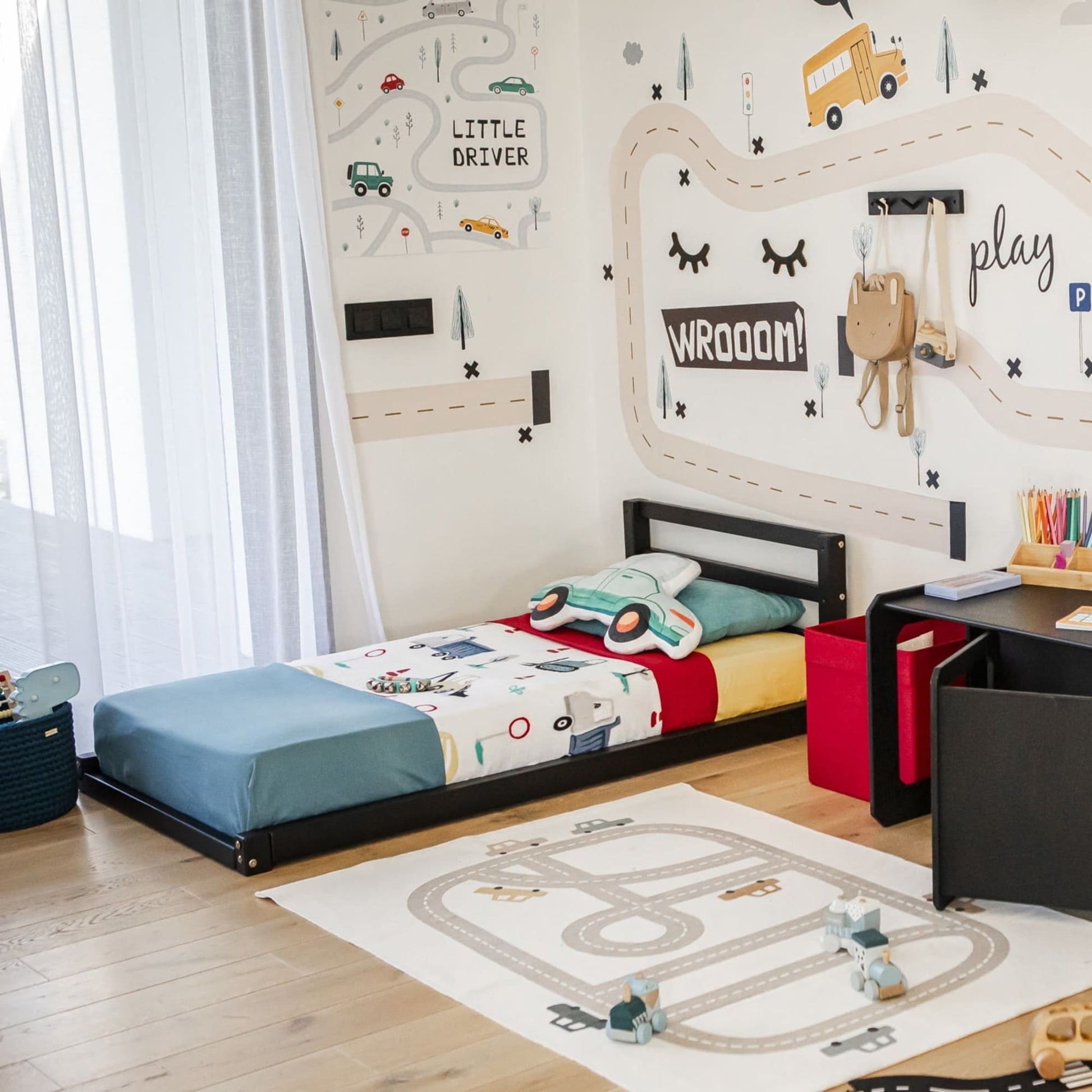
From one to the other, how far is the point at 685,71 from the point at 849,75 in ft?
2.05

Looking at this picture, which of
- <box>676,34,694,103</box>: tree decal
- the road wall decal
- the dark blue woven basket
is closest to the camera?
the road wall decal

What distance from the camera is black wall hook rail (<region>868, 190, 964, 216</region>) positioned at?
11.6 feet

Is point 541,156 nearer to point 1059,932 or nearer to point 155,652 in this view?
point 155,652

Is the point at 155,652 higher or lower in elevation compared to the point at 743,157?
lower

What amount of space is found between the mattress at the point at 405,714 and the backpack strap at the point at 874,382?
2.10 feet

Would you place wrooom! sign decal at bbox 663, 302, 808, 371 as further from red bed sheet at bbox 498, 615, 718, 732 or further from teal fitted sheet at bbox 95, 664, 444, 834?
teal fitted sheet at bbox 95, 664, 444, 834

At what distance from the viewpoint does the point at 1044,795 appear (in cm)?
263

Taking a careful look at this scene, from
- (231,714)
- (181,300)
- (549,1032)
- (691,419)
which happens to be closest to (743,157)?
(691,419)

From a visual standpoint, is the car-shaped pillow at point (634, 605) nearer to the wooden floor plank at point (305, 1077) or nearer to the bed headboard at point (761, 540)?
the bed headboard at point (761, 540)

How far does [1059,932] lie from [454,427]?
2.51 metres

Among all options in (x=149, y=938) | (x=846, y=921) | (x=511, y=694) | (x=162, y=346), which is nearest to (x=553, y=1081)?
(x=846, y=921)

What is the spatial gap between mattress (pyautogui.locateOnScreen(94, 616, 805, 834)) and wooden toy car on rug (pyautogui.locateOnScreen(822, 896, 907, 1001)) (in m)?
1.02

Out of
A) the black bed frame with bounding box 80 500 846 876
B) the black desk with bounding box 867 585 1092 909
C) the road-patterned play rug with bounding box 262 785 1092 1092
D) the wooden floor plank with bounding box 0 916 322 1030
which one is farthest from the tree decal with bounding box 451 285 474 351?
the wooden floor plank with bounding box 0 916 322 1030

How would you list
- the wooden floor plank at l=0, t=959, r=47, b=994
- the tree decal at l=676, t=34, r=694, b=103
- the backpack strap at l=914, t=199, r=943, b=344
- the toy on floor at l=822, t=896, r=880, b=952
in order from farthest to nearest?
the tree decal at l=676, t=34, r=694, b=103
the backpack strap at l=914, t=199, r=943, b=344
the wooden floor plank at l=0, t=959, r=47, b=994
the toy on floor at l=822, t=896, r=880, b=952
